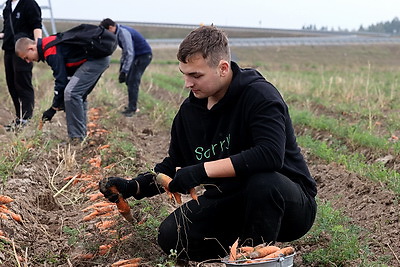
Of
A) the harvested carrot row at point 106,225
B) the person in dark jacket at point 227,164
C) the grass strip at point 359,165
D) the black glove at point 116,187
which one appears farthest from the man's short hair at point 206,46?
the grass strip at point 359,165

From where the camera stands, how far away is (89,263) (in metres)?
3.43

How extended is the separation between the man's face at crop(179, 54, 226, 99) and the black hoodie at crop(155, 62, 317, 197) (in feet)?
0.30

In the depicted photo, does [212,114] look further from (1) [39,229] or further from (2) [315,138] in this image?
Answer: (2) [315,138]

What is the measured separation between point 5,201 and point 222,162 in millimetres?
1806

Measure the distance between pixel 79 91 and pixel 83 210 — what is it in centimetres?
235

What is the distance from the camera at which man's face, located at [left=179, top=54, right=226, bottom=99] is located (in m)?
2.85

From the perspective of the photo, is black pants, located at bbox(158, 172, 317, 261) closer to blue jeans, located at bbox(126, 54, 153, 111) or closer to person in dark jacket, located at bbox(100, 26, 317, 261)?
person in dark jacket, located at bbox(100, 26, 317, 261)

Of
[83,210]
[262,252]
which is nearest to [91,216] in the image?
[83,210]

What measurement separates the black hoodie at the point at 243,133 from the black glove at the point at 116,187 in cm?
21

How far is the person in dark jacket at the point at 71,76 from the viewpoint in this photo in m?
6.10

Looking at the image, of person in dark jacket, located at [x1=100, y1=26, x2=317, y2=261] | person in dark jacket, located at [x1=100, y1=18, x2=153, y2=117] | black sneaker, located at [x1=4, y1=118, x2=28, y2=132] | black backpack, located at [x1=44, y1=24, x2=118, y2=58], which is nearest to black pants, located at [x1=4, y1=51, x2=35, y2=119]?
black sneaker, located at [x1=4, y1=118, x2=28, y2=132]

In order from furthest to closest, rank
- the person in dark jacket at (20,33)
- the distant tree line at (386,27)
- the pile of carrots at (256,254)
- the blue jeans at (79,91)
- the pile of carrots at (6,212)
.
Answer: the distant tree line at (386,27) < the person in dark jacket at (20,33) < the blue jeans at (79,91) < the pile of carrots at (6,212) < the pile of carrots at (256,254)

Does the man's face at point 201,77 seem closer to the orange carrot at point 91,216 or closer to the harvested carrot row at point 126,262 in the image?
the harvested carrot row at point 126,262

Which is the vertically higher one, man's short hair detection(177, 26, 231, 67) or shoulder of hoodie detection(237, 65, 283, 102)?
man's short hair detection(177, 26, 231, 67)
